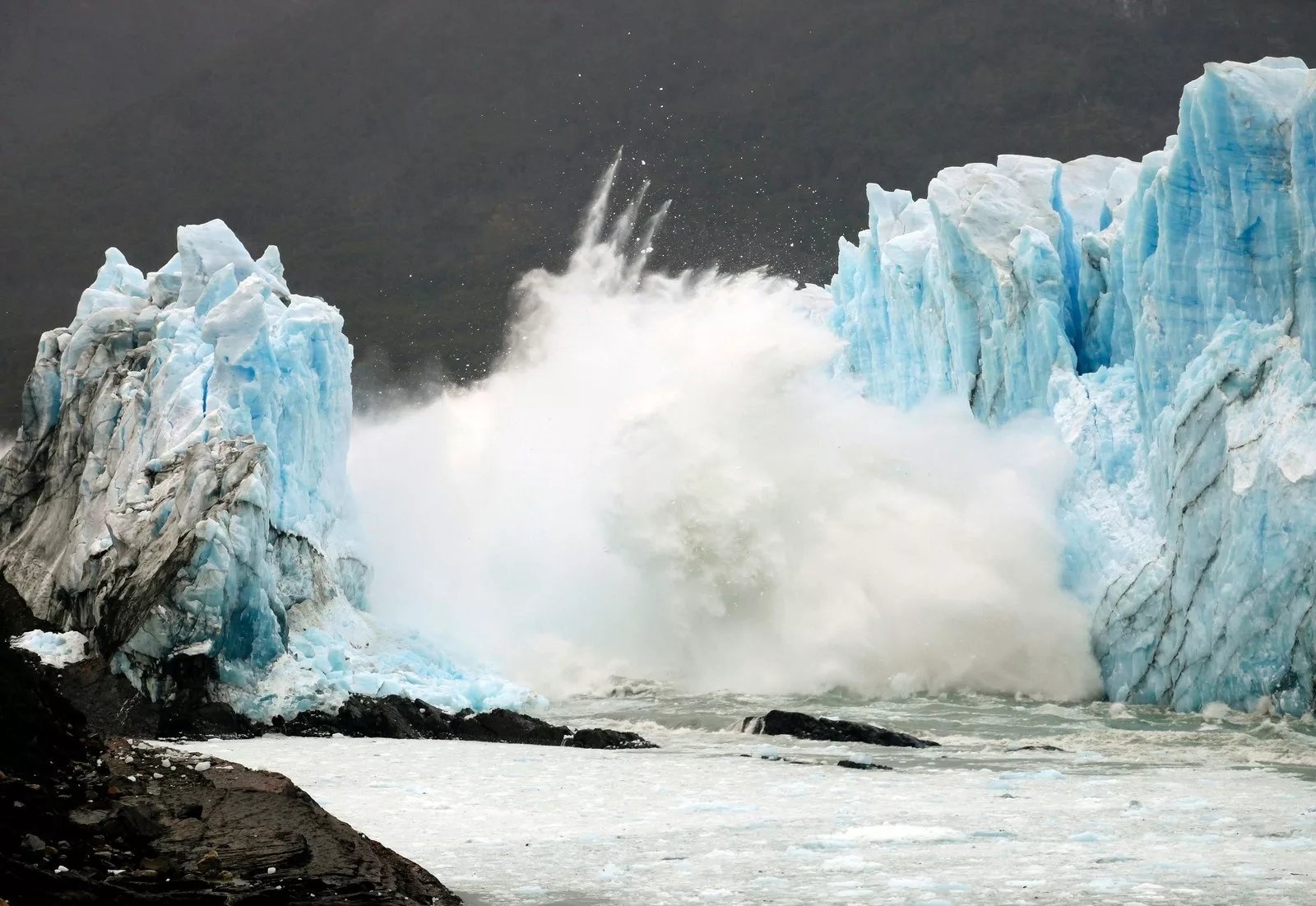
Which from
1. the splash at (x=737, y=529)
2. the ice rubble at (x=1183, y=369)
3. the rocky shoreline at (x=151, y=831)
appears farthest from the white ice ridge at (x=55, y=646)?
the ice rubble at (x=1183, y=369)

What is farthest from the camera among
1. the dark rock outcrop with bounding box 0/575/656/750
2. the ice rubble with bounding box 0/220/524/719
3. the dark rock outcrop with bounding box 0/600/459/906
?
the ice rubble with bounding box 0/220/524/719

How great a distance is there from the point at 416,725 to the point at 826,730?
467 centimetres

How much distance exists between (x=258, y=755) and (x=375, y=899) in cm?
720

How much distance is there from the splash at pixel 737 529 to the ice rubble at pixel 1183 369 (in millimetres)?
783

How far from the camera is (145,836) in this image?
5977mm

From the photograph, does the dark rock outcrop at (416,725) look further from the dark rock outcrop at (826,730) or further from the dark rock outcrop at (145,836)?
the dark rock outcrop at (145,836)

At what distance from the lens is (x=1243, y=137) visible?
1516 cm

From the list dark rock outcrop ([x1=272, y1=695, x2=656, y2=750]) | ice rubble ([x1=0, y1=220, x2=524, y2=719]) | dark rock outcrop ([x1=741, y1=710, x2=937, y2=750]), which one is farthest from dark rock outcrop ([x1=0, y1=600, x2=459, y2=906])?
ice rubble ([x1=0, y1=220, x2=524, y2=719])

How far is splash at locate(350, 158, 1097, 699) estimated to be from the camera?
1791 centimetres

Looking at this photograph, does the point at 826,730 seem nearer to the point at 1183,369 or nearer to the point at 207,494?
the point at 1183,369

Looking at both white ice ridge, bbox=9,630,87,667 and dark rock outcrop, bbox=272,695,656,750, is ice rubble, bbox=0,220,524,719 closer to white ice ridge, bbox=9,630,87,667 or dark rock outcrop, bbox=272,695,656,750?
white ice ridge, bbox=9,630,87,667

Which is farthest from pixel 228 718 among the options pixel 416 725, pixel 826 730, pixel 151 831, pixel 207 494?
pixel 151 831

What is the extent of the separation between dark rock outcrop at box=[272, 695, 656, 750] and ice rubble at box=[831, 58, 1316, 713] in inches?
246

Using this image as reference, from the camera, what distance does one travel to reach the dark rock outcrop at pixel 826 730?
13.5 metres
